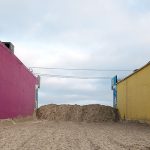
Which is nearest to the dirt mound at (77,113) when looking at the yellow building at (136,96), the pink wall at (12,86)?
the yellow building at (136,96)

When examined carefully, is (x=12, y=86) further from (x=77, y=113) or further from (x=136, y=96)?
(x=77, y=113)

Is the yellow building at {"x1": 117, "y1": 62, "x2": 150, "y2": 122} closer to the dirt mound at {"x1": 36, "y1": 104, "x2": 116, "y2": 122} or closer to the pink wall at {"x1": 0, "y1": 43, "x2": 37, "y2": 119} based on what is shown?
the dirt mound at {"x1": 36, "y1": 104, "x2": 116, "y2": 122}

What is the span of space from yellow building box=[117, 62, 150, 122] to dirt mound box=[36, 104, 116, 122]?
7.24 ft

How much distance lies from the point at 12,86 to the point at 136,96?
25.5ft

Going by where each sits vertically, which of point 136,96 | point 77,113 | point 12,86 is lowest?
point 77,113

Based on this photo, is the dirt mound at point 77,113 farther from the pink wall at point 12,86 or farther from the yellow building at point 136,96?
the pink wall at point 12,86

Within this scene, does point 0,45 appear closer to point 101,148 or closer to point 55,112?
point 101,148

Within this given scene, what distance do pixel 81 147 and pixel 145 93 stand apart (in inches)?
585

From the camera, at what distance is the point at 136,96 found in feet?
92.5

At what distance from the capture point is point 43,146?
10.9m

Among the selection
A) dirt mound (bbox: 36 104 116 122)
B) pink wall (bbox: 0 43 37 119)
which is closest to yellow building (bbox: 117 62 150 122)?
dirt mound (bbox: 36 104 116 122)

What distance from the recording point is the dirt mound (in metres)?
37.9

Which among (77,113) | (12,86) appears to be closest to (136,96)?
(12,86)

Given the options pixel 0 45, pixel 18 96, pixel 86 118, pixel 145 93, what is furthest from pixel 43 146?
pixel 86 118
